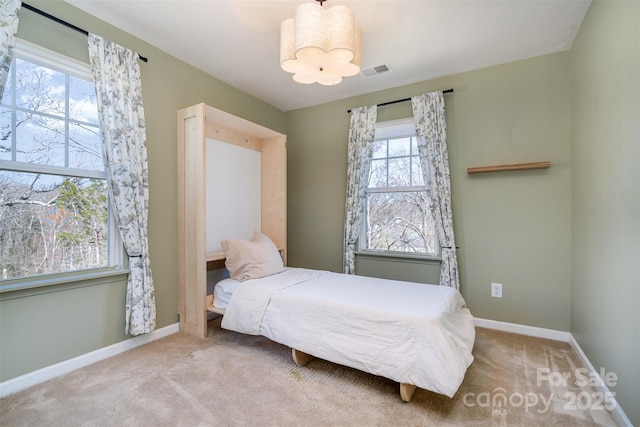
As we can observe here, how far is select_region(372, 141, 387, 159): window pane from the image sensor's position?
345 centimetres

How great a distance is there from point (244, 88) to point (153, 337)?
282cm

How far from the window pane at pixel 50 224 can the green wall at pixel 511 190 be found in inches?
108

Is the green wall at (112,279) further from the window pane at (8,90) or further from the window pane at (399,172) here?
the window pane at (399,172)

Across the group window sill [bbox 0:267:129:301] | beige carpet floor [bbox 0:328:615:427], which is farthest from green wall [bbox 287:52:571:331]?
window sill [bbox 0:267:129:301]

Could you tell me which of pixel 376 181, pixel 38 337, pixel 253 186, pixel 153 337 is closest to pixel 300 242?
pixel 253 186

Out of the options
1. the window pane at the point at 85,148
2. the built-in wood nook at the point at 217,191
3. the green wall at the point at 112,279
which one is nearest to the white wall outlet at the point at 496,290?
the built-in wood nook at the point at 217,191

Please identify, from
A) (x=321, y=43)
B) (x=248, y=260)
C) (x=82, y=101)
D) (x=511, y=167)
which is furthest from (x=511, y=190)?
(x=82, y=101)

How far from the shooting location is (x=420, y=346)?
5.40 feet

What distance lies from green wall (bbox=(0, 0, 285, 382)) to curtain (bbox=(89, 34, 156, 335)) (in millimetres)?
123

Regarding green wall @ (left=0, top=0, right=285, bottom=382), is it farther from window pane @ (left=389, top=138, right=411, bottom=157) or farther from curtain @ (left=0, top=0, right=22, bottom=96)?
window pane @ (left=389, top=138, right=411, bottom=157)

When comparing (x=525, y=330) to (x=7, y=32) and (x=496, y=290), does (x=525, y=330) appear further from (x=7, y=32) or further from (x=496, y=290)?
(x=7, y=32)

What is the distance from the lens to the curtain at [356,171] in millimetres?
3379

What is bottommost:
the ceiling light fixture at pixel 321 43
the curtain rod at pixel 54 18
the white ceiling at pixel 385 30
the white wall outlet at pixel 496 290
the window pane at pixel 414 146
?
the white wall outlet at pixel 496 290

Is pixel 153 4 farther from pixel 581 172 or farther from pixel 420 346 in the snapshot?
pixel 581 172
